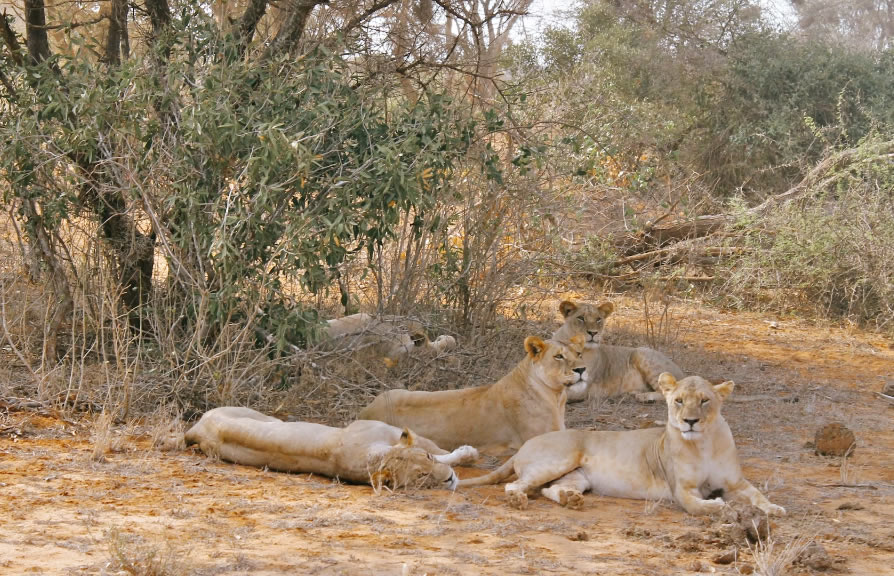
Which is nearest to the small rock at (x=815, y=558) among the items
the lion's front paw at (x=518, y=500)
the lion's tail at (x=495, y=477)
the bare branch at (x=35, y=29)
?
the lion's front paw at (x=518, y=500)

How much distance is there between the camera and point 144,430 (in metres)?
6.35

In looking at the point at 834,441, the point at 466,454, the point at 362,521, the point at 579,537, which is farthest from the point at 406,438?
the point at 834,441

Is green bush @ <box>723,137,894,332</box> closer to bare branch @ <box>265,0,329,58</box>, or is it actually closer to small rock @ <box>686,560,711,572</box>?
bare branch @ <box>265,0,329,58</box>

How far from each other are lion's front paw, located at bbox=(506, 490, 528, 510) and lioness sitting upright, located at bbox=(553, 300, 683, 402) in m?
2.94

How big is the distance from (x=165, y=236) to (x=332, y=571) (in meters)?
3.37

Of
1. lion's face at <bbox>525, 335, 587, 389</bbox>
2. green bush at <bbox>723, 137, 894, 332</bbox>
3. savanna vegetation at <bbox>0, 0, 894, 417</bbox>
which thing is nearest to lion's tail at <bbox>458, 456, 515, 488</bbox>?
lion's face at <bbox>525, 335, 587, 389</bbox>

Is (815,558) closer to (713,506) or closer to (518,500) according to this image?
(713,506)

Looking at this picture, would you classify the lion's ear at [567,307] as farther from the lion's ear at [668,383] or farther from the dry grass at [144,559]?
the dry grass at [144,559]

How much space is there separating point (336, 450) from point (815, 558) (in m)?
2.40

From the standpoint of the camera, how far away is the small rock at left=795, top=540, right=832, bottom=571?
4195 mm

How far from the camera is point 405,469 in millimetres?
5363

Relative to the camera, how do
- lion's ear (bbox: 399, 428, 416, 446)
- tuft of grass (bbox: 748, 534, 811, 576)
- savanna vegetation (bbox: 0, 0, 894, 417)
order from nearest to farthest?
tuft of grass (bbox: 748, 534, 811, 576), lion's ear (bbox: 399, 428, 416, 446), savanna vegetation (bbox: 0, 0, 894, 417)

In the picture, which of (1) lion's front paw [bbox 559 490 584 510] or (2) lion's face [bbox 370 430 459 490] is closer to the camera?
(1) lion's front paw [bbox 559 490 584 510]

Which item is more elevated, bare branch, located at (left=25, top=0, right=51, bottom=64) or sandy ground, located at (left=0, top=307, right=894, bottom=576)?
bare branch, located at (left=25, top=0, right=51, bottom=64)
